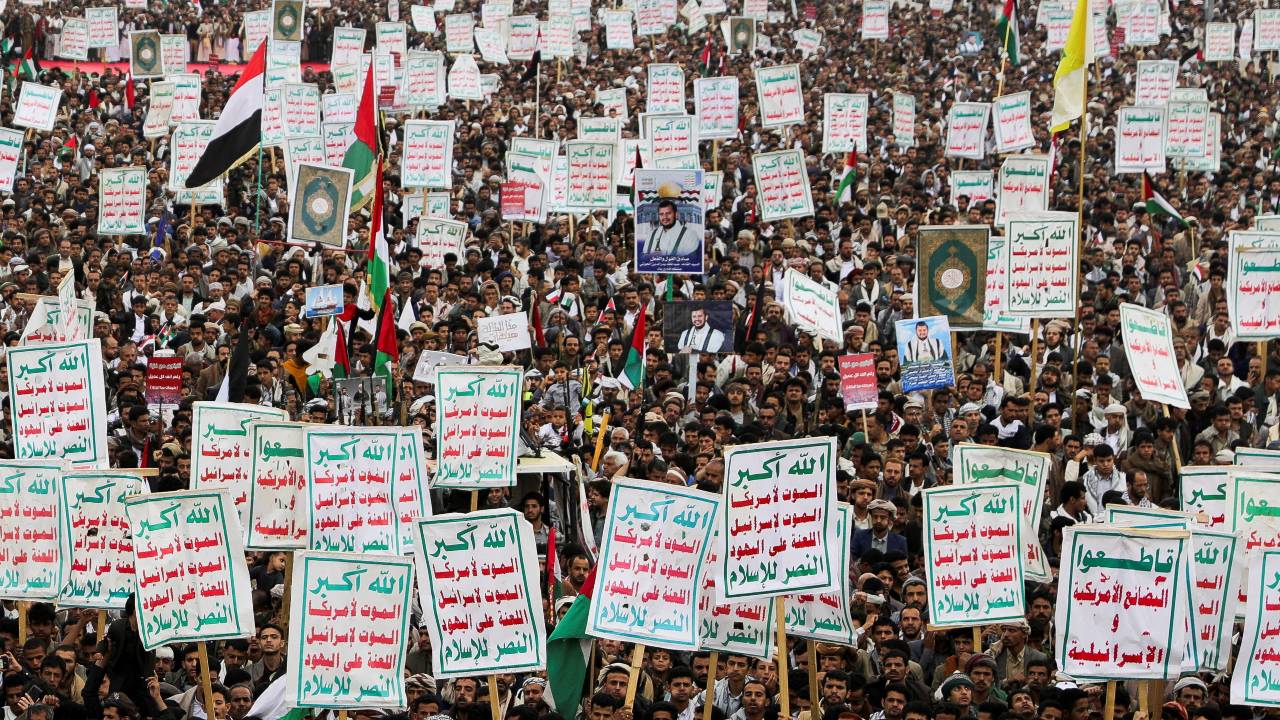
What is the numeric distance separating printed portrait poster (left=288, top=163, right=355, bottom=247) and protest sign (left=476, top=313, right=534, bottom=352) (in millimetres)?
2804

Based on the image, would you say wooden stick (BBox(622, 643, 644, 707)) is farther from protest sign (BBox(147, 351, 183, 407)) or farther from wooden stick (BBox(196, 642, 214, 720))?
protest sign (BBox(147, 351, 183, 407))

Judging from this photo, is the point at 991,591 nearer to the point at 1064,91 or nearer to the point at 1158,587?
the point at 1158,587

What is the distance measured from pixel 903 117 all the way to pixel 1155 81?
10.7ft

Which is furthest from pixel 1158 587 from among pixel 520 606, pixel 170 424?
pixel 170 424

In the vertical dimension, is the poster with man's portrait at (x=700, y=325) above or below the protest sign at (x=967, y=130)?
below

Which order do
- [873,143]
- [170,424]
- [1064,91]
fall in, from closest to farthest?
[170,424], [1064,91], [873,143]

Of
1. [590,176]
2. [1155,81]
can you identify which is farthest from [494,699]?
[1155,81]

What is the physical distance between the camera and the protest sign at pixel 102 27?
107 feet

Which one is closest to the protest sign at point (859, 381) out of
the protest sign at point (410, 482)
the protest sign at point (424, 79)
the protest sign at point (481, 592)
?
the protest sign at point (410, 482)

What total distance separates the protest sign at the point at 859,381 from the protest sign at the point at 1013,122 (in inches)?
405

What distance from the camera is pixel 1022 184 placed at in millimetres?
19172

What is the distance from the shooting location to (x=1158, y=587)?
8.99 meters

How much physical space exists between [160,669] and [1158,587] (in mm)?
4947

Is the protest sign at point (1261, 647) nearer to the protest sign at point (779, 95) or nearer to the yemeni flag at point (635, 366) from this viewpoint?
the yemeni flag at point (635, 366)
